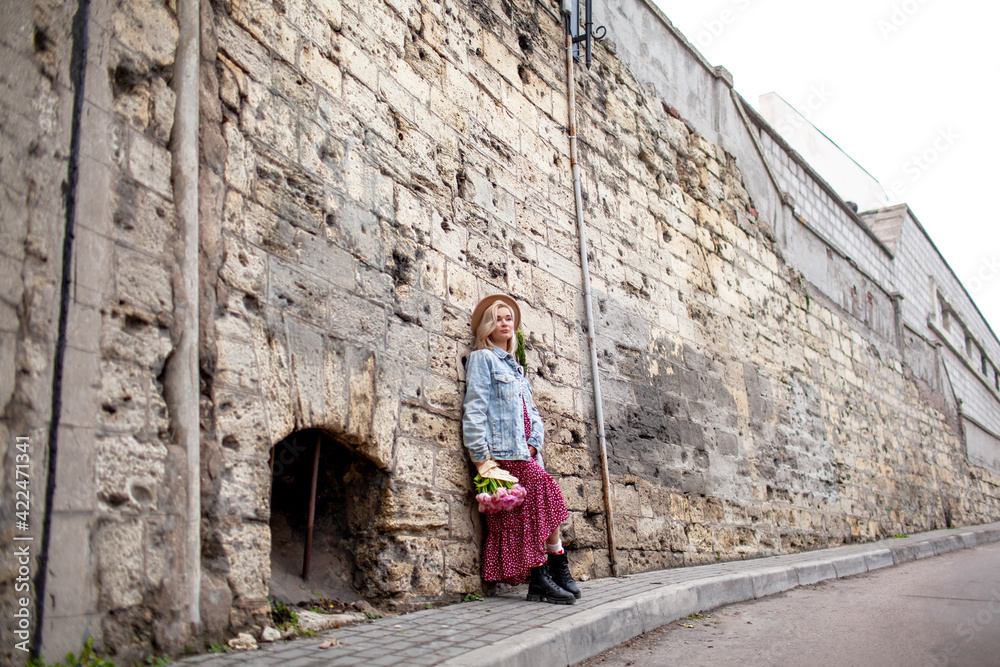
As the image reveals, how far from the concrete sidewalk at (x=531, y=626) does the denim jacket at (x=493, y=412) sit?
0.78m

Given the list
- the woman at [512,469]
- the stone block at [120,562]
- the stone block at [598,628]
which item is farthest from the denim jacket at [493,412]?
the stone block at [120,562]

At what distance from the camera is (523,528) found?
406cm

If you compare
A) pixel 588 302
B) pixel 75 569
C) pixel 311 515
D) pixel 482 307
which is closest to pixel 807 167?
pixel 588 302

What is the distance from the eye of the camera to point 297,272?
342cm

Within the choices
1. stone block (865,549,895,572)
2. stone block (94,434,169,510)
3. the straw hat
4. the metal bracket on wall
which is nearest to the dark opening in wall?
stone block (94,434,169,510)

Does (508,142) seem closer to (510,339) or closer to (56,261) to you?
(510,339)

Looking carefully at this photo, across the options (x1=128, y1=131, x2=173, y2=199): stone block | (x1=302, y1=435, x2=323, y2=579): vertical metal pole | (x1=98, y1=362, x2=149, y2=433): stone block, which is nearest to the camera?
(x1=98, y1=362, x2=149, y2=433): stone block

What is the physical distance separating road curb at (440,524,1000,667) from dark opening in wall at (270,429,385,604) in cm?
96

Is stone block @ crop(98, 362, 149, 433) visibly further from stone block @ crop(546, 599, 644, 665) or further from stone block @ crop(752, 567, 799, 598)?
stone block @ crop(752, 567, 799, 598)

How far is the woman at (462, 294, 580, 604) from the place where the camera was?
402 centimetres

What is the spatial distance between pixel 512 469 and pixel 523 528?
320 mm

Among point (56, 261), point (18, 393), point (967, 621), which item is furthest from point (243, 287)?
point (967, 621)

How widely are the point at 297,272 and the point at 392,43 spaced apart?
1.65m

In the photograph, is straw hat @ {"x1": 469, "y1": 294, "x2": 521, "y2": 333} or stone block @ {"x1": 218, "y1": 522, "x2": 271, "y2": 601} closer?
stone block @ {"x1": 218, "y1": 522, "x2": 271, "y2": 601}
